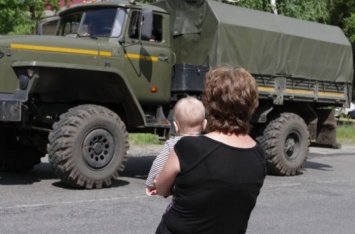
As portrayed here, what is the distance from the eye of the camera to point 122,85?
945 cm

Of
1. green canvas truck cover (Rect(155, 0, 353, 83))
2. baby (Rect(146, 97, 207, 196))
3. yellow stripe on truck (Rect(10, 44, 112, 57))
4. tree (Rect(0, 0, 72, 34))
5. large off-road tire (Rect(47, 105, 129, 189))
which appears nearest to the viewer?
baby (Rect(146, 97, 207, 196))

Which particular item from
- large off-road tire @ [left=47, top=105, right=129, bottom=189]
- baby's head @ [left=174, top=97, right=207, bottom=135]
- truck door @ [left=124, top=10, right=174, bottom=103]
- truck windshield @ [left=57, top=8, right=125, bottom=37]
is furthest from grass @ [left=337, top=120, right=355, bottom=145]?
baby's head @ [left=174, top=97, right=207, bottom=135]

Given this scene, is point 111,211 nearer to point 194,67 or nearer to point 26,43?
point 26,43

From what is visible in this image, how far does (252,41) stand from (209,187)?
8.59 m

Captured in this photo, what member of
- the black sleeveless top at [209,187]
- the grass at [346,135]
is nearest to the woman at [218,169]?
the black sleeveless top at [209,187]

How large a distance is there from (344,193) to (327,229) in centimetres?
279

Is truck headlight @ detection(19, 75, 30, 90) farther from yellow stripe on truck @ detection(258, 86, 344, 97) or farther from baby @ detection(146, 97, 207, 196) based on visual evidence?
baby @ detection(146, 97, 207, 196)

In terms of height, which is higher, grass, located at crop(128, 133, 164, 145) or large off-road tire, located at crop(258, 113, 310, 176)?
large off-road tire, located at crop(258, 113, 310, 176)

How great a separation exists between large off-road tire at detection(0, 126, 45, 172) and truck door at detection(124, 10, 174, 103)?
1919 mm

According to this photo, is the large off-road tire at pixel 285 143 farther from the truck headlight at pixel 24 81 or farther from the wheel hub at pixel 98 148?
the truck headlight at pixel 24 81

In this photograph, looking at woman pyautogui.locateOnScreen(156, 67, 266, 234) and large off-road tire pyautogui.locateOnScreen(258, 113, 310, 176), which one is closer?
woman pyautogui.locateOnScreen(156, 67, 266, 234)

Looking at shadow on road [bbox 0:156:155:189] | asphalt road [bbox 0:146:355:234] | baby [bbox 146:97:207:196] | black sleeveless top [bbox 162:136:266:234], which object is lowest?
shadow on road [bbox 0:156:155:189]

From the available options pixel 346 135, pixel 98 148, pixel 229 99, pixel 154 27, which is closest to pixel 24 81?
pixel 98 148

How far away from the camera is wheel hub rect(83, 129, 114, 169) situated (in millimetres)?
8727
